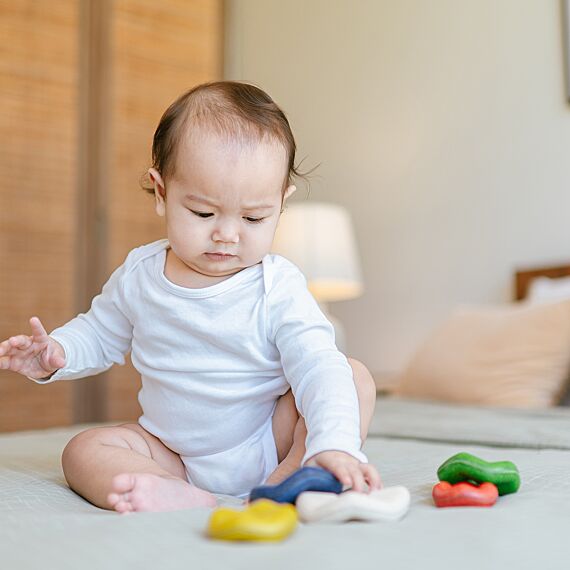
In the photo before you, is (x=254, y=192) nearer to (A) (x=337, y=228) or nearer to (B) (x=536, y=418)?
(B) (x=536, y=418)

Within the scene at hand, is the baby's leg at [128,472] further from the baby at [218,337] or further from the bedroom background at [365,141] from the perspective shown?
the bedroom background at [365,141]

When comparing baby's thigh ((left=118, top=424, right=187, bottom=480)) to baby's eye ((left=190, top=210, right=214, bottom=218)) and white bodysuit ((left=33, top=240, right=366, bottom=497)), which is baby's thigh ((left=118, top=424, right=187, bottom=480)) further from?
baby's eye ((left=190, top=210, right=214, bottom=218))

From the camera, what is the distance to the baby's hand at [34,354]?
1.08 metres

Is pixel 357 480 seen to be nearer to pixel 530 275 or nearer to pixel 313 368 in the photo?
pixel 313 368

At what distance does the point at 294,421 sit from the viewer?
1.10 meters

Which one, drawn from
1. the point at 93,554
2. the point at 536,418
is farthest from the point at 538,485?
the point at 536,418

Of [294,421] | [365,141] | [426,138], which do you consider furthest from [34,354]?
[365,141]

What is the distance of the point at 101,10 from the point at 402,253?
5.30ft

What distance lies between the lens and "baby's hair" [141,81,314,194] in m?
1.04

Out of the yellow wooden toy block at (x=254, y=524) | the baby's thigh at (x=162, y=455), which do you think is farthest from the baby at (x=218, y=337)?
the yellow wooden toy block at (x=254, y=524)

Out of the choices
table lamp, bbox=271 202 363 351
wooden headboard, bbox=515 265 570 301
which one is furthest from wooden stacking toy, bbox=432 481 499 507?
table lamp, bbox=271 202 363 351

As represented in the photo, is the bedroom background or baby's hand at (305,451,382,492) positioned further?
the bedroom background

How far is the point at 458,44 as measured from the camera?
10.1 ft

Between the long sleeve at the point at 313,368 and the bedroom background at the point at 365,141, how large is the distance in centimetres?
187
